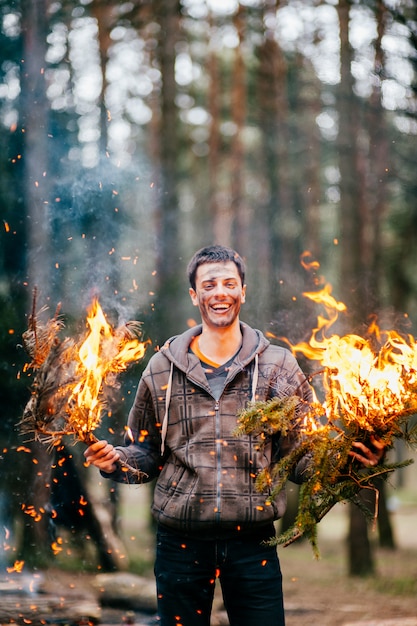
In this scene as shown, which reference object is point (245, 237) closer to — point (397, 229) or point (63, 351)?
point (397, 229)

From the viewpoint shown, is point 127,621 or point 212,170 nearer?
point 127,621

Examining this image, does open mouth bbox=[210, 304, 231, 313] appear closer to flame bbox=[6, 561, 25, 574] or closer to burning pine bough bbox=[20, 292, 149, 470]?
burning pine bough bbox=[20, 292, 149, 470]

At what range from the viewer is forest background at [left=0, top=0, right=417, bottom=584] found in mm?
7914

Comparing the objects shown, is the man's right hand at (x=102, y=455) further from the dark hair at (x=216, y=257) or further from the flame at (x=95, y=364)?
the dark hair at (x=216, y=257)

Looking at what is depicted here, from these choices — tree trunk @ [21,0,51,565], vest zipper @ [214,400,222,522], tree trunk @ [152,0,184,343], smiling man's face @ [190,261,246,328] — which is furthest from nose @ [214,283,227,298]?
tree trunk @ [152,0,184,343]

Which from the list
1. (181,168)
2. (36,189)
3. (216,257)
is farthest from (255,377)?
(181,168)

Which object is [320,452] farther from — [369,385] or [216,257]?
[216,257]

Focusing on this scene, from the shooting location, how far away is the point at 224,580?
309 centimetres

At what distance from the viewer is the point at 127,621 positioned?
6973mm

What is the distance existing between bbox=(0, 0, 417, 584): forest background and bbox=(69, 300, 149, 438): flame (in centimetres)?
386

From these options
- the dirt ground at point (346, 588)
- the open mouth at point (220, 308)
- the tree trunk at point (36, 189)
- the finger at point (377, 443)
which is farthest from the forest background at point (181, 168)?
the finger at point (377, 443)

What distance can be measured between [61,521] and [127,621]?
158 cm

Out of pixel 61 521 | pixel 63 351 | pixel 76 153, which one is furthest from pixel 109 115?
pixel 63 351

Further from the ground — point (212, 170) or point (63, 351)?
point (212, 170)
